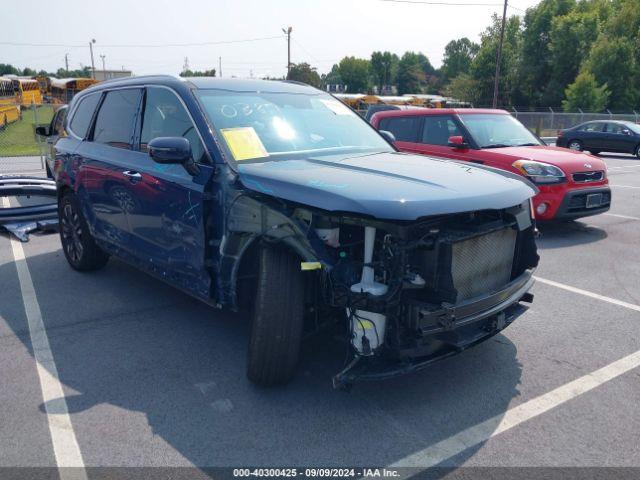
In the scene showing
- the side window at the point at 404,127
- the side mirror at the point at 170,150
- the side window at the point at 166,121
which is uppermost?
the side window at the point at 166,121

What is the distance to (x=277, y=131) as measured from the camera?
407 cm

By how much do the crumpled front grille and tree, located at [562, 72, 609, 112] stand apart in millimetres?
A: 40693

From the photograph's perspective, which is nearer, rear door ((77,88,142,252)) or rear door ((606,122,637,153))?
rear door ((77,88,142,252))

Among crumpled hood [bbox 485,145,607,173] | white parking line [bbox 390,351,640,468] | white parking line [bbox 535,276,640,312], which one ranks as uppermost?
crumpled hood [bbox 485,145,607,173]

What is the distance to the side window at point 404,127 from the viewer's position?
9.18 metres

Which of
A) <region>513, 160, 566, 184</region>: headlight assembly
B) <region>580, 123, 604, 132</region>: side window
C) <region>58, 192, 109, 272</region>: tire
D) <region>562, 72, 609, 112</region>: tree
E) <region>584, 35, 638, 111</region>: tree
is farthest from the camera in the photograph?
<region>584, 35, 638, 111</region>: tree

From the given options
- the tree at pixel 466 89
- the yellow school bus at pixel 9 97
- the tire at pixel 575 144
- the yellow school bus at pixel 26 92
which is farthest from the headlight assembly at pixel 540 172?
the tree at pixel 466 89

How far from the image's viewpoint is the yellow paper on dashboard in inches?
146

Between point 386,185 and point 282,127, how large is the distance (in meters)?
1.36

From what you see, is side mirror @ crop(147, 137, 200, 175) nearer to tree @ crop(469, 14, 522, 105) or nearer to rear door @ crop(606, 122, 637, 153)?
rear door @ crop(606, 122, 637, 153)

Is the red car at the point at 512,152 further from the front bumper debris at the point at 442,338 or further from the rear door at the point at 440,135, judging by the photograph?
the front bumper debris at the point at 442,338

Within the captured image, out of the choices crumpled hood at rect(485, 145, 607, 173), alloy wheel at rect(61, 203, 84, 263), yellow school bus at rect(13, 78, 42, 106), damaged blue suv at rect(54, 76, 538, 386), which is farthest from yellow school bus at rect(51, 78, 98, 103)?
damaged blue suv at rect(54, 76, 538, 386)

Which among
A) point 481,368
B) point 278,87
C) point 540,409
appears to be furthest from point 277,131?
point 540,409

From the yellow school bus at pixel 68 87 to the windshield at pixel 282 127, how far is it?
161 ft
